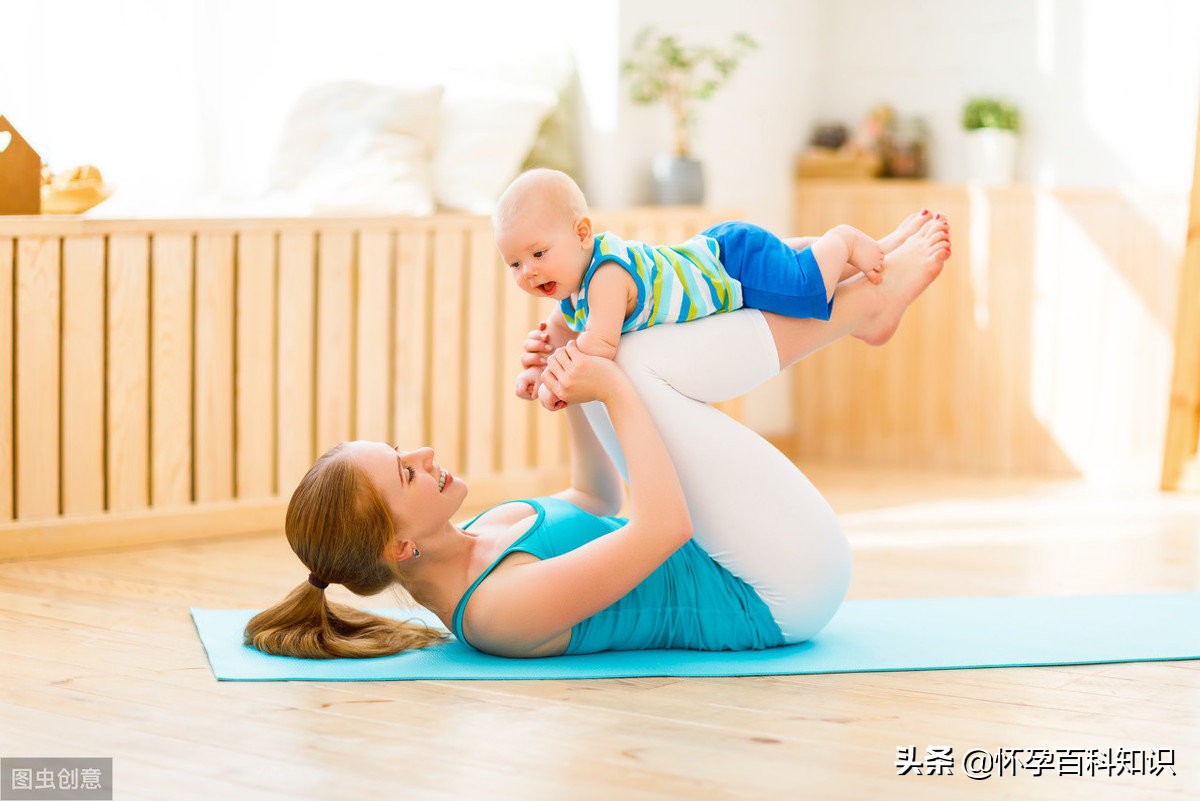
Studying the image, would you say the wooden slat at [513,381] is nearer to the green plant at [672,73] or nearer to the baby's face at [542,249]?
the green plant at [672,73]

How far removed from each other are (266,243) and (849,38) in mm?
2318

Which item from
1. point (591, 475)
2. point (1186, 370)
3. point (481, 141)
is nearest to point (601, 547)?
point (591, 475)

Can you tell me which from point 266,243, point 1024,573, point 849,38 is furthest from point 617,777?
point 849,38

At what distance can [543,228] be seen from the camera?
7.60 ft

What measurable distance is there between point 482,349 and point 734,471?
189 centimetres

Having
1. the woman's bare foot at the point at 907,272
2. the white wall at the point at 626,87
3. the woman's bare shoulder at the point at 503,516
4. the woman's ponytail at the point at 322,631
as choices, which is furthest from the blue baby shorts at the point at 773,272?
the white wall at the point at 626,87

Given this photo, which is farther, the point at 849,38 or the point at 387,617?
the point at 849,38

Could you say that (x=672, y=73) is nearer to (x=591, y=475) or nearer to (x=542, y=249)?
(x=591, y=475)

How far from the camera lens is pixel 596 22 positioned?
4.53 metres

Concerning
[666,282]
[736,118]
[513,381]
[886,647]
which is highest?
[736,118]

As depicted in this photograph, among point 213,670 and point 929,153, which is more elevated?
point 929,153

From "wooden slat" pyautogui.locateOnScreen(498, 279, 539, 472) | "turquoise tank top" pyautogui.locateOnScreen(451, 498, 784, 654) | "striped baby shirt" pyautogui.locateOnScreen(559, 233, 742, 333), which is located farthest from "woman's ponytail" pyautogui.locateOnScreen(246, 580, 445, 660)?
"wooden slat" pyautogui.locateOnScreen(498, 279, 539, 472)

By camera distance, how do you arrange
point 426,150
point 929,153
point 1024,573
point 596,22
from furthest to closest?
point 929,153, point 596,22, point 426,150, point 1024,573

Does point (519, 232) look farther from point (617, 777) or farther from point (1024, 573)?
point (1024, 573)
